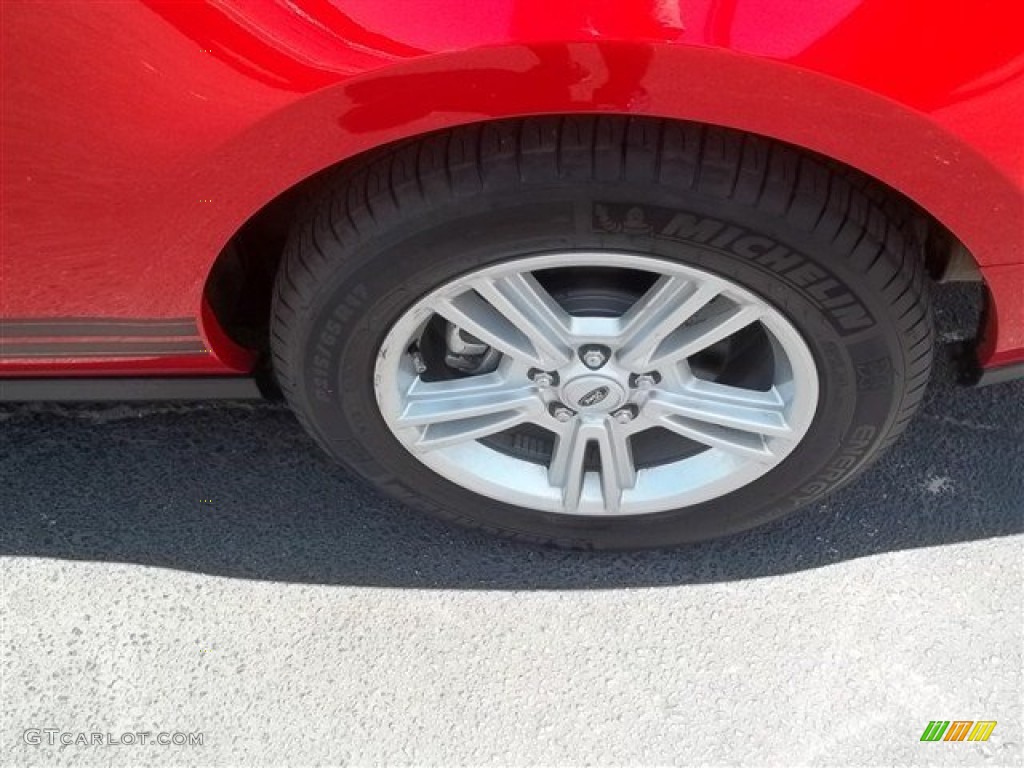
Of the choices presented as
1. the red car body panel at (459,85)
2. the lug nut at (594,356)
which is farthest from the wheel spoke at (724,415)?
the red car body panel at (459,85)

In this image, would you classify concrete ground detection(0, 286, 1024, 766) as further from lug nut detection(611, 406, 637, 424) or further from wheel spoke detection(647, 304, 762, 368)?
wheel spoke detection(647, 304, 762, 368)

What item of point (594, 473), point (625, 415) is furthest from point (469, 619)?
point (625, 415)

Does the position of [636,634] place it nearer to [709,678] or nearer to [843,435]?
[709,678]

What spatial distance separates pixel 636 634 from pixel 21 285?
1232 millimetres

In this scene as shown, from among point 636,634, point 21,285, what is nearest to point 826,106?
point 636,634

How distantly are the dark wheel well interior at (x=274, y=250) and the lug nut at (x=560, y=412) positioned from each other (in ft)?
1.79

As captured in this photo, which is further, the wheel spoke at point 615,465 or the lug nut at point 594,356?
the wheel spoke at point 615,465

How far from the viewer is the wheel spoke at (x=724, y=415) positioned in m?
1.79

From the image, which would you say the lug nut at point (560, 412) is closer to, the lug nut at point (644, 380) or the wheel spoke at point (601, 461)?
the wheel spoke at point (601, 461)

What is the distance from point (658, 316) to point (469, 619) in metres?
0.72

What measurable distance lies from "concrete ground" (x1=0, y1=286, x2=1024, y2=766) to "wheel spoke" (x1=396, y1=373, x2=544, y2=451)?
0.32 meters

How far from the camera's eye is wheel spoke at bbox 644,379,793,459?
1788 mm

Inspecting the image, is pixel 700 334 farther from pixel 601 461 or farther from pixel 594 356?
pixel 601 461

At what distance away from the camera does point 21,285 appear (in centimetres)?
165
